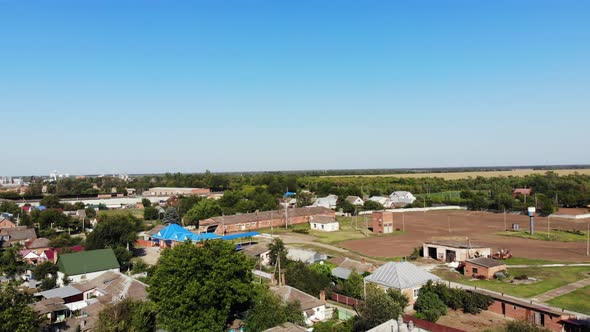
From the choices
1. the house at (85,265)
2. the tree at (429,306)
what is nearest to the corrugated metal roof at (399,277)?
the tree at (429,306)

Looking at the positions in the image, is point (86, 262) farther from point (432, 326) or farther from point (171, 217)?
point (171, 217)

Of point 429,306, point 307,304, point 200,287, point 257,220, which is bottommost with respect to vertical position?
point 429,306

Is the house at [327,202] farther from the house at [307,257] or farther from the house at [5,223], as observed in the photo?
the house at [5,223]

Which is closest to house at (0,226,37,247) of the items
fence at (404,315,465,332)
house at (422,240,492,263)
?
Result: house at (422,240,492,263)

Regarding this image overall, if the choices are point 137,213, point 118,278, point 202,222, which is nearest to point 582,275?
point 118,278

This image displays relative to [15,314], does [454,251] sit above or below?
below

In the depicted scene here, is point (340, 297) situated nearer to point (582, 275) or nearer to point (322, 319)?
point (322, 319)

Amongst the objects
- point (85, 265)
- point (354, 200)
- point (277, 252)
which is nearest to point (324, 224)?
point (277, 252)
